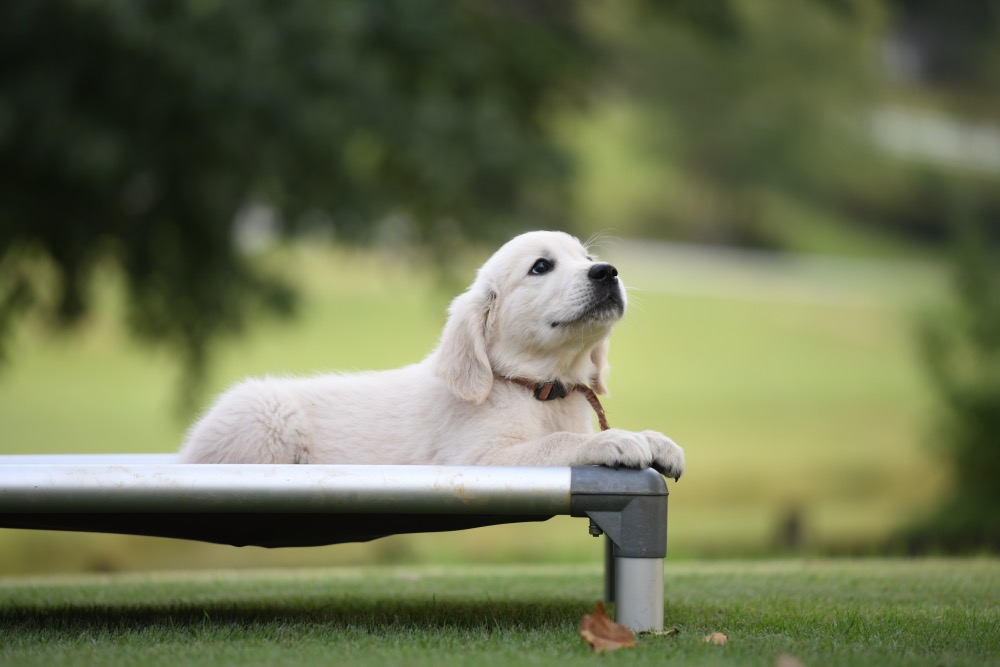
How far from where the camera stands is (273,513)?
3.49 m

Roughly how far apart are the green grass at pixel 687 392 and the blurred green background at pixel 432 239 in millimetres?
72

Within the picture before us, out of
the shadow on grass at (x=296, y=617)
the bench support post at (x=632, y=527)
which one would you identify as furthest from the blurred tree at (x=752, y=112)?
the bench support post at (x=632, y=527)

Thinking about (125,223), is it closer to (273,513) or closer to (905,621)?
(273,513)

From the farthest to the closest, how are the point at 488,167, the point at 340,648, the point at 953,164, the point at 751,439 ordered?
the point at 953,164, the point at 751,439, the point at 488,167, the point at 340,648

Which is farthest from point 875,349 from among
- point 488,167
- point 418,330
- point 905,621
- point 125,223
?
point 905,621

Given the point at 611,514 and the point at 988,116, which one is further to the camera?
the point at 988,116

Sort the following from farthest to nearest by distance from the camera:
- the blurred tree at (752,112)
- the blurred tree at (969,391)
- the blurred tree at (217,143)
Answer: the blurred tree at (752,112) → the blurred tree at (969,391) → the blurred tree at (217,143)

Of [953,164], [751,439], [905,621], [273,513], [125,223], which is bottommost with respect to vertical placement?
[751,439]

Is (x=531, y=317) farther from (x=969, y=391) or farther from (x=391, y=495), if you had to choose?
(x=969, y=391)

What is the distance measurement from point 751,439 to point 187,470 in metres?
15.0

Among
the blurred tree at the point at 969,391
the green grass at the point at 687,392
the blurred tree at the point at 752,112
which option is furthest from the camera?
the blurred tree at the point at 752,112

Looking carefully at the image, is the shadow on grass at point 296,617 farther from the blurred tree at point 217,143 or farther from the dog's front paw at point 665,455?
the blurred tree at point 217,143

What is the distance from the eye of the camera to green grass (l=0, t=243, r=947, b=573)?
12453mm

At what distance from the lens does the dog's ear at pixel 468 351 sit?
3904 mm
